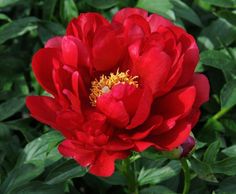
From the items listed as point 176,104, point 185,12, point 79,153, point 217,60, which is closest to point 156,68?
point 176,104

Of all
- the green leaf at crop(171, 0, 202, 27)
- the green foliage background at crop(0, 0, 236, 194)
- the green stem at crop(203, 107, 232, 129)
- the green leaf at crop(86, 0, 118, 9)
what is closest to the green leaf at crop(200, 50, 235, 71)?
the green foliage background at crop(0, 0, 236, 194)

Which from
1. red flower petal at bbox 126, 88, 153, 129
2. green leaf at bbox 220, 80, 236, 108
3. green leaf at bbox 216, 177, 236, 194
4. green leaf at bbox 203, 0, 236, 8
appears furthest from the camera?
green leaf at bbox 203, 0, 236, 8

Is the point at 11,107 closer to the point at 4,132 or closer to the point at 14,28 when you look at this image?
the point at 4,132

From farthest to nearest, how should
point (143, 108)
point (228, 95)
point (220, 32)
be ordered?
1. point (220, 32)
2. point (228, 95)
3. point (143, 108)

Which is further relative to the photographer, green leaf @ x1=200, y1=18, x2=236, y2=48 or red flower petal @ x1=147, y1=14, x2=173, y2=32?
green leaf @ x1=200, y1=18, x2=236, y2=48

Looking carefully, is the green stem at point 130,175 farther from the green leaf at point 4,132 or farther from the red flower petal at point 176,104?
the green leaf at point 4,132

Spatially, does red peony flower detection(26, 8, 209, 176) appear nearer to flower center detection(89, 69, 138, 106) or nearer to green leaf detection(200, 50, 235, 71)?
flower center detection(89, 69, 138, 106)
